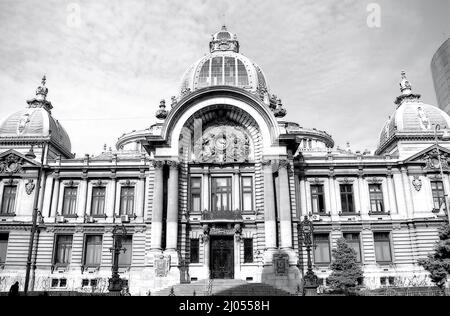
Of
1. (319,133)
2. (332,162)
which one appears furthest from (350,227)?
(319,133)

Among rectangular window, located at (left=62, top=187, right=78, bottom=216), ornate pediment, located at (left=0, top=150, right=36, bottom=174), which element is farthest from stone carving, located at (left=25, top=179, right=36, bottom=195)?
rectangular window, located at (left=62, top=187, right=78, bottom=216)

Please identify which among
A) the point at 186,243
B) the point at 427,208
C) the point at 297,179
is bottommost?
the point at 186,243

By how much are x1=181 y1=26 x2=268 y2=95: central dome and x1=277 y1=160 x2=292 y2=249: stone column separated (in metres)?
10.3

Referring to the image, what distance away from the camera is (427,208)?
3431cm

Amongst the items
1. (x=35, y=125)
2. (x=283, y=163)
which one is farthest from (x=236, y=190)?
(x=35, y=125)

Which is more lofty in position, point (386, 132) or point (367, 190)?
point (386, 132)

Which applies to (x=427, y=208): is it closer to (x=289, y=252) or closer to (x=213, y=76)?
(x=289, y=252)

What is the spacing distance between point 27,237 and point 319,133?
120ft

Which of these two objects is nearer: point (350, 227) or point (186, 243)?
point (186, 243)

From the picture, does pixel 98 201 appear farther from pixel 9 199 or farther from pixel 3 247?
pixel 3 247

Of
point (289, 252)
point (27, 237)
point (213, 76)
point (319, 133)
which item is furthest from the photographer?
point (319, 133)

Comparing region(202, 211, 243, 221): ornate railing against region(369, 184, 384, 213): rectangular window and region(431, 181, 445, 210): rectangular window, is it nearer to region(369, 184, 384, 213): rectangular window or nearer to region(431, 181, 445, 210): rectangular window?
region(369, 184, 384, 213): rectangular window

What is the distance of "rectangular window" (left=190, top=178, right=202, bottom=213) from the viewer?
107 feet

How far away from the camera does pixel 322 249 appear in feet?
112
